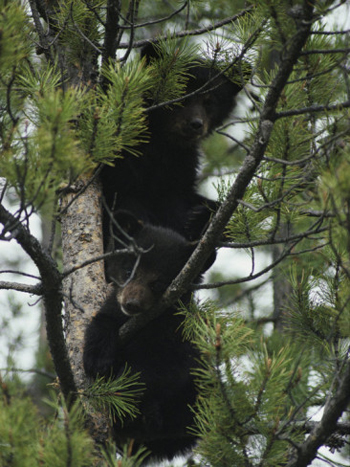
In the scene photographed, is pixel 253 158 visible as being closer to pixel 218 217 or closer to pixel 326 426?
pixel 218 217

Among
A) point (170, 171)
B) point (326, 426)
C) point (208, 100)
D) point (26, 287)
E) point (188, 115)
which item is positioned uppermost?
point (208, 100)

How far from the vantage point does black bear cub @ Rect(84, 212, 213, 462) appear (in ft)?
11.5

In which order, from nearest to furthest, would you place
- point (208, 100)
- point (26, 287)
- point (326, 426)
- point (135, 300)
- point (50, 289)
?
1. point (326, 426)
2. point (50, 289)
3. point (26, 287)
4. point (135, 300)
5. point (208, 100)

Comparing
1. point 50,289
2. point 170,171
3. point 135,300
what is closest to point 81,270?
point 135,300

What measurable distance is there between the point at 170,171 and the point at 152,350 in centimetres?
159

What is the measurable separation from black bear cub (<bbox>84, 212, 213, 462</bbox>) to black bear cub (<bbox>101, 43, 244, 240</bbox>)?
388 mm

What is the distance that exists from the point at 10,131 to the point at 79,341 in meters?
1.63

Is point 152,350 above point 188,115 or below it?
below

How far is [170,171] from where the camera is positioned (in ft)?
16.1

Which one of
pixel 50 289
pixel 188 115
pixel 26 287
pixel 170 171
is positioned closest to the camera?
pixel 50 289

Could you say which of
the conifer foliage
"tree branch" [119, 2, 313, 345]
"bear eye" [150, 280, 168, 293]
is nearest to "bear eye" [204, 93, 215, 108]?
the conifer foliage

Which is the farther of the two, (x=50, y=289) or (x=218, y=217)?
(x=218, y=217)

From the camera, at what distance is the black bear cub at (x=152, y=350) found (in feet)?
11.5

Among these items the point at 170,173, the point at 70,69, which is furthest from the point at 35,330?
the point at 70,69
